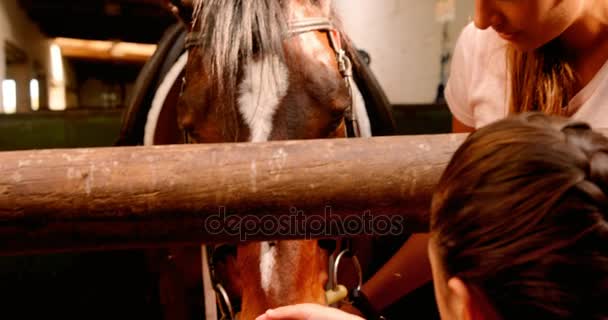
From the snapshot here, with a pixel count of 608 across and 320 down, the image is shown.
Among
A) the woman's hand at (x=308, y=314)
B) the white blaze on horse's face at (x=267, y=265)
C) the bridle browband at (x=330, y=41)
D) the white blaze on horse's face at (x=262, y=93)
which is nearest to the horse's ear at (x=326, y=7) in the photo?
the bridle browband at (x=330, y=41)

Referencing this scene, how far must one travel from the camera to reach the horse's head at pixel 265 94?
0.86 meters

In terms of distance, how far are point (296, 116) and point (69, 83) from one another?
19.9 ft

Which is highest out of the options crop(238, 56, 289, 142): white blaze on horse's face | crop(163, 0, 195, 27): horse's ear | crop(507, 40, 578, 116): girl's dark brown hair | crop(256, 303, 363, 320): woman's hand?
crop(163, 0, 195, 27): horse's ear

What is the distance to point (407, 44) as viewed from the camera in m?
3.46

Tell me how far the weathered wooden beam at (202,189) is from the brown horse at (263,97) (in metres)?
0.29

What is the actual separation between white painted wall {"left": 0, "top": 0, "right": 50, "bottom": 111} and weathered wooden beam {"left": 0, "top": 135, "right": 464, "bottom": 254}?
3.24m

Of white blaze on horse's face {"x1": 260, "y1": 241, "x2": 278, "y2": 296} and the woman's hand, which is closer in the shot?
the woman's hand

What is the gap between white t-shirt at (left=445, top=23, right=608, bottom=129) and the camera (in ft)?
2.51

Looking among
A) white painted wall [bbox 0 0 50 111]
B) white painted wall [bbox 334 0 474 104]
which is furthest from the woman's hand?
white painted wall [bbox 0 0 50 111]

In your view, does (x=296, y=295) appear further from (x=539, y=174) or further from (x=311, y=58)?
(x=539, y=174)

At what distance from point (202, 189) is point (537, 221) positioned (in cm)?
33

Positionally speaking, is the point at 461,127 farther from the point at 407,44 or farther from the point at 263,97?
the point at 407,44

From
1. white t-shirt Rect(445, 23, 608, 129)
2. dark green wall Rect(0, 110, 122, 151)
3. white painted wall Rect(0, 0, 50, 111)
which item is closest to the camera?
white t-shirt Rect(445, 23, 608, 129)

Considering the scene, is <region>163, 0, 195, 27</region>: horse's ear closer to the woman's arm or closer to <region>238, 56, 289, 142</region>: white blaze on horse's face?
<region>238, 56, 289, 142</region>: white blaze on horse's face
